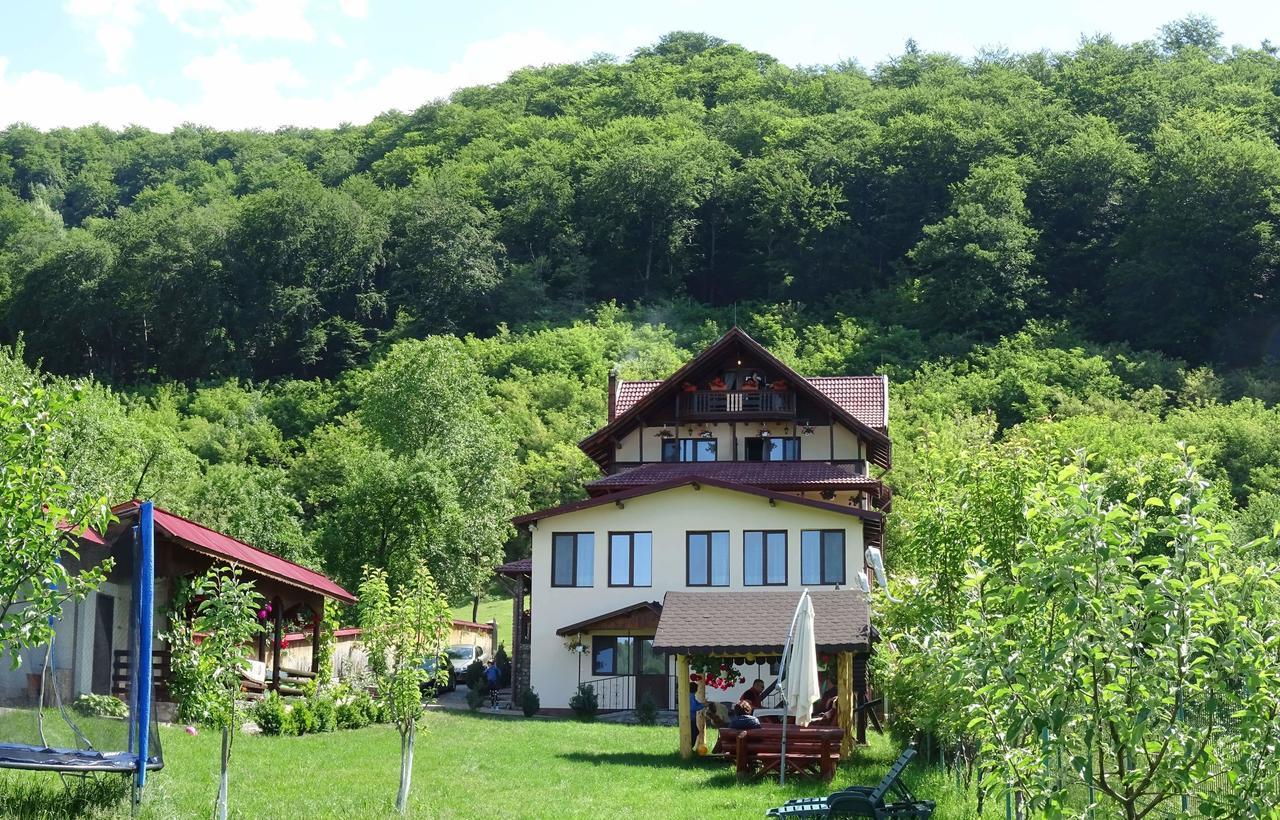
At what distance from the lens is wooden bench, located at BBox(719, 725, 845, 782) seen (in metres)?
20.5

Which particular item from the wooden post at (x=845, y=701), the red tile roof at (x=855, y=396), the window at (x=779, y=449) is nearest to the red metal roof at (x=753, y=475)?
the window at (x=779, y=449)

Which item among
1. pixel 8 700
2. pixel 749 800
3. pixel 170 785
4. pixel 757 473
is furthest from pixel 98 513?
pixel 757 473

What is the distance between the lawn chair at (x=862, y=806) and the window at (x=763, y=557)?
63.0 feet

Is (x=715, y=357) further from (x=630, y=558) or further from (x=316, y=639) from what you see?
(x=316, y=639)

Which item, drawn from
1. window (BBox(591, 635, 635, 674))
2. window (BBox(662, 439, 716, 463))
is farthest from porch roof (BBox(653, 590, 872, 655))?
window (BBox(662, 439, 716, 463))

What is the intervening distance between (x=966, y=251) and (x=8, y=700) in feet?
240

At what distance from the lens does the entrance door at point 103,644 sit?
1358cm

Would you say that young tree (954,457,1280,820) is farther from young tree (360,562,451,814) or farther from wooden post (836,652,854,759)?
wooden post (836,652,854,759)

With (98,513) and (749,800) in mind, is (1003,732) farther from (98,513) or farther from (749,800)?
(749,800)

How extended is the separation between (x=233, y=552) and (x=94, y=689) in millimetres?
11929

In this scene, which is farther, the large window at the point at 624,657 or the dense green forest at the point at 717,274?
the dense green forest at the point at 717,274

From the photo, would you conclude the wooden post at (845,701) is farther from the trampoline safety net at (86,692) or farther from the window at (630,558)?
the window at (630,558)

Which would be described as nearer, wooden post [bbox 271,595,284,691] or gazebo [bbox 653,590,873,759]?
gazebo [bbox 653,590,873,759]

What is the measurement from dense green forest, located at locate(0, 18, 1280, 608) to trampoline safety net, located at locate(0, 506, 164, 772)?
42020mm
